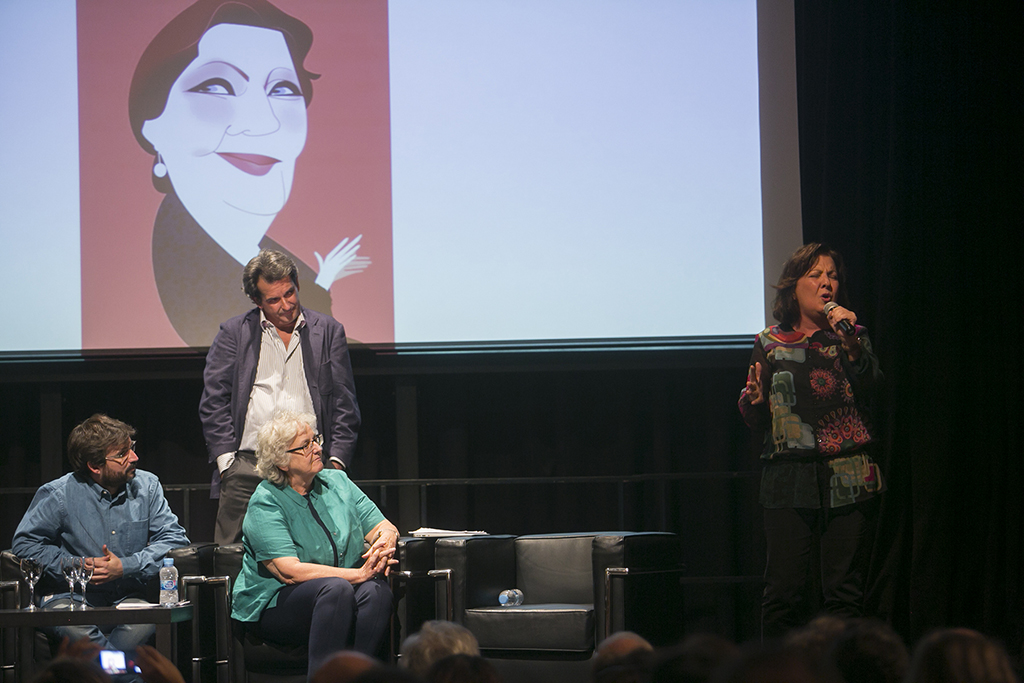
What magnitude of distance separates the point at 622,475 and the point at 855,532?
1.51 meters

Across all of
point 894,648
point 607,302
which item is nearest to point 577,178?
Answer: point 607,302

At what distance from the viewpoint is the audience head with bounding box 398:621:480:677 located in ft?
5.73

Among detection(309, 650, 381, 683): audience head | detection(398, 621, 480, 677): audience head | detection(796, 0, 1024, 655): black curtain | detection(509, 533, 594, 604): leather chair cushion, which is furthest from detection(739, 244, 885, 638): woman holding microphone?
detection(309, 650, 381, 683): audience head

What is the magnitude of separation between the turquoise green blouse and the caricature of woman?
123cm

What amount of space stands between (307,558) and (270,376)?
808mm

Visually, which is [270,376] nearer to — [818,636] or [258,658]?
[258,658]

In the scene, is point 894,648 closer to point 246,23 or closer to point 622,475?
point 622,475

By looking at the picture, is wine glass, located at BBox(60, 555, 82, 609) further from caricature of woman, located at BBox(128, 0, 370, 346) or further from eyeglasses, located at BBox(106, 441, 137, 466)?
caricature of woman, located at BBox(128, 0, 370, 346)

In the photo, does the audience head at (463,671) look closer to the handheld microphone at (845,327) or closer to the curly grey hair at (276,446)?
the curly grey hair at (276,446)

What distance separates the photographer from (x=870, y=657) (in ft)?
4.85

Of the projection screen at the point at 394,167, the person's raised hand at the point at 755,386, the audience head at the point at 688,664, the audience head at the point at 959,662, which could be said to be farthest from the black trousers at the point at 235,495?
the audience head at the point at 959,662

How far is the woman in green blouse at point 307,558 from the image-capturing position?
10.2ft

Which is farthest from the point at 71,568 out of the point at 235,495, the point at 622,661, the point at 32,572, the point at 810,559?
the point at 810,559

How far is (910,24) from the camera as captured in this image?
419cm
